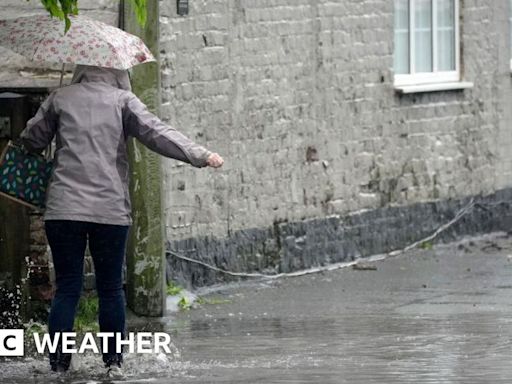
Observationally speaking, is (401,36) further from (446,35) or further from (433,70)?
(446,35)

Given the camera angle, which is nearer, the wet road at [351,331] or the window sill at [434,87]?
the wet road at [351,331]

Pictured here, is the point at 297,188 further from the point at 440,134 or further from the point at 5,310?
the point at 5,310

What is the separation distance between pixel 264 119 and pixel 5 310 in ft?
11.1

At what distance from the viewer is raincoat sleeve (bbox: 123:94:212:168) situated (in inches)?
344

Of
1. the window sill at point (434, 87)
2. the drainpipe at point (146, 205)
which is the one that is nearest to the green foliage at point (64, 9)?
the drainpipe at point (146, 205)

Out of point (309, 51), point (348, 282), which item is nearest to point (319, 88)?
point (309, 51)

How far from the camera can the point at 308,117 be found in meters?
13.8

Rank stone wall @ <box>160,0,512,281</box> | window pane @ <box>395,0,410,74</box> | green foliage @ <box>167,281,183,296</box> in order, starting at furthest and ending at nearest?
window pane @ <box>395,0,410,74</box> < stone wall @ <box>160,0,512,281</box> < green foliage @ <box>167,281,183,296</box>

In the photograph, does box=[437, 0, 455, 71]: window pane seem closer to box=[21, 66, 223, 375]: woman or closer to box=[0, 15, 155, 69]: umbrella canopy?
box=[0, 15, 155, 69]: umbrella canopy

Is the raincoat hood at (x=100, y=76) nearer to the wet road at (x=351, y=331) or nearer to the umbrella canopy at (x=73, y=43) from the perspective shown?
the umbrella canopy at (x=73, y=43)

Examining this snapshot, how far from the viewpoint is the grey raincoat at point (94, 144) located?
28.3ft

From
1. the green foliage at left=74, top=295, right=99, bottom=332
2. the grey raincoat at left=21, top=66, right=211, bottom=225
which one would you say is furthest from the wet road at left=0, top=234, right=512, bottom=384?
the grey raincoat at left=21, top=66, right=211, bottom=225

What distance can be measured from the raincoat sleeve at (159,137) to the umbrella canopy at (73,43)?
27 centimetres

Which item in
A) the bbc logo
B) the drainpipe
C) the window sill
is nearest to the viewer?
the bbc logo
